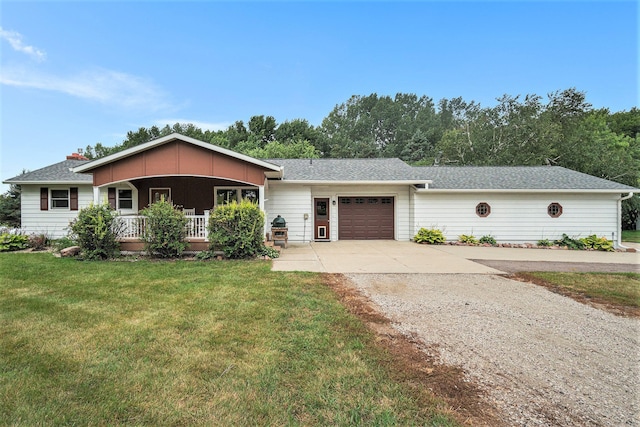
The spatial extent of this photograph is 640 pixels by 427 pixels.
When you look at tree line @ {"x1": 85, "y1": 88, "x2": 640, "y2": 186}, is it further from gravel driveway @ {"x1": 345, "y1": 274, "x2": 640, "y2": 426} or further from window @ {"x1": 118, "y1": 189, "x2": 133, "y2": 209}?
gravel driveway @ {"x1": 345, "y1": 274, "x2": 640, "y2": 426}

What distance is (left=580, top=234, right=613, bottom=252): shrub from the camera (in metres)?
11.6

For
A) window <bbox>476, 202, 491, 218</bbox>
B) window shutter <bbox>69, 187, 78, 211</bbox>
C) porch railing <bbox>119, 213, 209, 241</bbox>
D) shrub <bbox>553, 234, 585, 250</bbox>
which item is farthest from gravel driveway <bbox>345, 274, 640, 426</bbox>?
window shutter <bbox>69, 187, 78, 211</bbox>

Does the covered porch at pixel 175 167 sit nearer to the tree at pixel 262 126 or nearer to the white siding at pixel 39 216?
the white siding at pixel 39 216

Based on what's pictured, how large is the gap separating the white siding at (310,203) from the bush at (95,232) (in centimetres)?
551

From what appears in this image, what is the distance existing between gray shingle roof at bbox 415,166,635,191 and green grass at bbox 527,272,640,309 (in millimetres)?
5960

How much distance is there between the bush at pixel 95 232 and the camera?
7.81 m

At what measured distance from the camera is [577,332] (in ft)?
11.8

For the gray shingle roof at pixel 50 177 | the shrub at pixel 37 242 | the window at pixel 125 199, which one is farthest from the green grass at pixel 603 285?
the gray shingle roof at pixel 50 177

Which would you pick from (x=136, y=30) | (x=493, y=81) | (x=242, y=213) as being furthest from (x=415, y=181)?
(x=493, y=81)

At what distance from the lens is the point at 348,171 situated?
44.4 feet

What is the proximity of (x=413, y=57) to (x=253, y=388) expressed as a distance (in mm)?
20429

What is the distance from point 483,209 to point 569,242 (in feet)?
11.7

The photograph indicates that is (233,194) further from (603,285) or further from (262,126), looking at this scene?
(262,126)

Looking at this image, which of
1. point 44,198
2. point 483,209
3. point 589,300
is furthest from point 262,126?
point 589,300
